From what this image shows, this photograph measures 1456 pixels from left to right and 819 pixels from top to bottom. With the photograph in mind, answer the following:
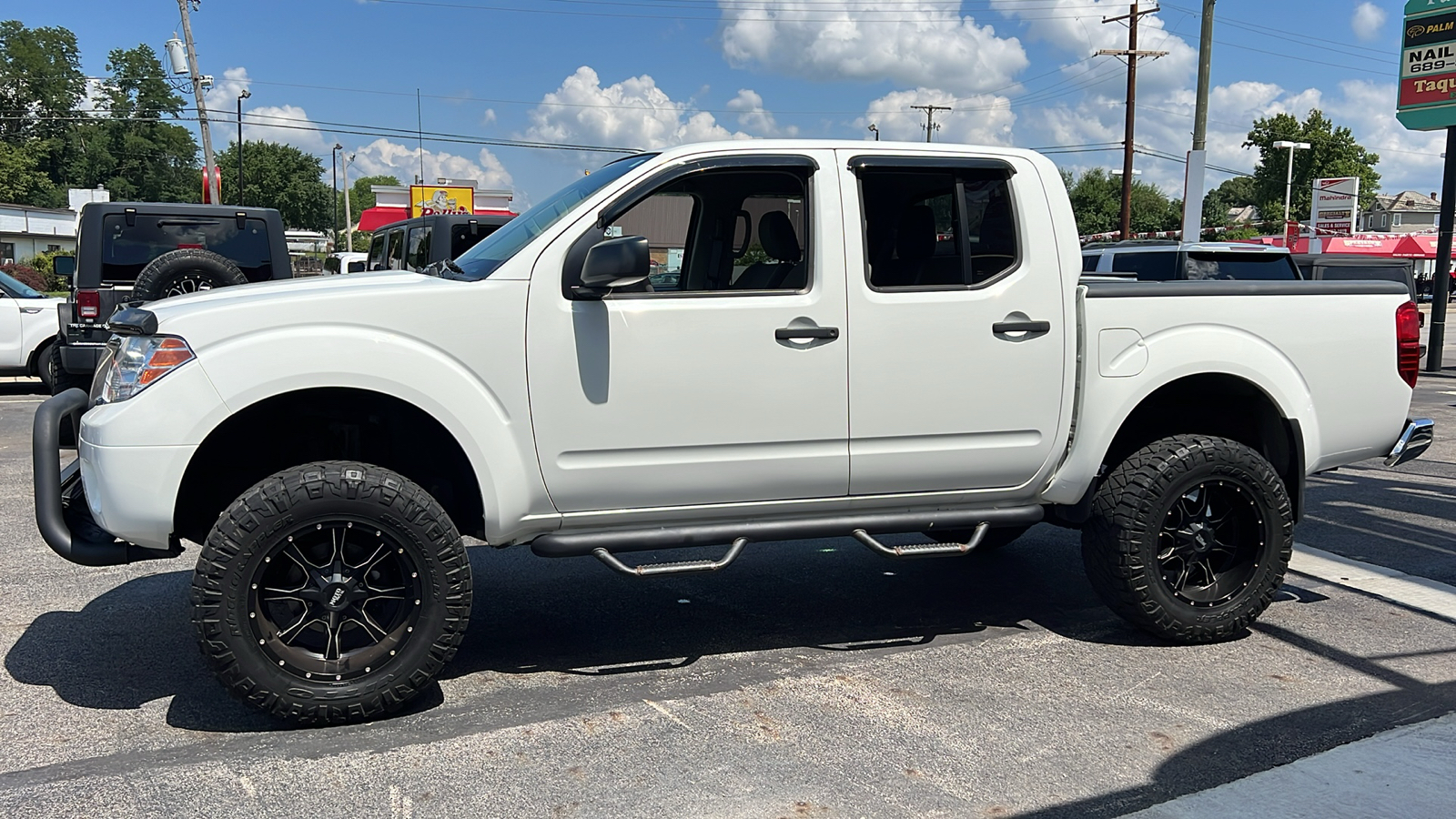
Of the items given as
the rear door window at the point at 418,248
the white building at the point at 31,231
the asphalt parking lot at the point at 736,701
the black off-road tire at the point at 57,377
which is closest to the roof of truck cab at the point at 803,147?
the asphalt parking lot at the point at 736,701

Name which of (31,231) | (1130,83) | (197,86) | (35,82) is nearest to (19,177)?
(35,82)

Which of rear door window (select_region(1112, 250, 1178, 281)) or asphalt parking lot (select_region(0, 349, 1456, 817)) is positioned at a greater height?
rear door window (select_region(1112, 250, 1178, 281))

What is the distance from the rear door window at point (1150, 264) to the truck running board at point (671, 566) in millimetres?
8310

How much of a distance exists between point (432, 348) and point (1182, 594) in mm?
3329

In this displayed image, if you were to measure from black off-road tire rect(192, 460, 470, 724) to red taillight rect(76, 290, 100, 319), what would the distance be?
8.10 m

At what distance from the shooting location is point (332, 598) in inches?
153

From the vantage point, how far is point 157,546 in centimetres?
383

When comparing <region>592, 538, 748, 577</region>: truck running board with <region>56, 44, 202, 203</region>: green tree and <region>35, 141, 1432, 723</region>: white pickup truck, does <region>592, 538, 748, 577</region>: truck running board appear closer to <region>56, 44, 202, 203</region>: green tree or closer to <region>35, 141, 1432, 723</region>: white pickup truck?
<region>35, 141, 1432, 723</region>: white pickup truck

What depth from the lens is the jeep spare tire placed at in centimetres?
990

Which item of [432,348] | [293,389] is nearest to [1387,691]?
[432,348]

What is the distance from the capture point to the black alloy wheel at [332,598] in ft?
12.7

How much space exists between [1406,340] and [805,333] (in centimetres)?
292

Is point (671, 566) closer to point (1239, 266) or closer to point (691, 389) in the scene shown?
point (691, 389)

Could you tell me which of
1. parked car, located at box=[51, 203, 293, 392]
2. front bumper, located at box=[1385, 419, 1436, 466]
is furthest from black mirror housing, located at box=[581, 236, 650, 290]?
parked car, located at box=[51, 203, 293, 392]
